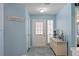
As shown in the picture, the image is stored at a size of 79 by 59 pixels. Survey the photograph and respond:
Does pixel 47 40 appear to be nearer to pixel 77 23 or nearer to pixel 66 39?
→ pixel 66 39

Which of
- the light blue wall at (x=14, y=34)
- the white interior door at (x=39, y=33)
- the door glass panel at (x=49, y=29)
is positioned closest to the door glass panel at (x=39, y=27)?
the white interior door at (x=39, y=33)

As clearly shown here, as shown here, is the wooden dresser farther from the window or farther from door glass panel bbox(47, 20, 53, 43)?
the window

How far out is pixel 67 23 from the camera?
3053mm

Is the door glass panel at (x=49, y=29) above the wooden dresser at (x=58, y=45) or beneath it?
above

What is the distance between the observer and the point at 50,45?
3.12 m

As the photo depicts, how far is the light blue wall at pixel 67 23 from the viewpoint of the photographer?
2.96 metres

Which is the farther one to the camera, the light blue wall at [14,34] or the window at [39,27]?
the window at [39,27]

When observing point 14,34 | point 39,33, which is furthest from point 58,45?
point 14,34

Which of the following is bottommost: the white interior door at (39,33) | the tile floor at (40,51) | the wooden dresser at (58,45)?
the tile floor at (40,51)

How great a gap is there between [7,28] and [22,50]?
27.0 inches

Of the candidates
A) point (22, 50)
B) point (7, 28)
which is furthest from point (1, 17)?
point (22, 50)

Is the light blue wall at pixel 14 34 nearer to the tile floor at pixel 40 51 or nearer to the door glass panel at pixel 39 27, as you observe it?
the tile floor at pixel 40 51

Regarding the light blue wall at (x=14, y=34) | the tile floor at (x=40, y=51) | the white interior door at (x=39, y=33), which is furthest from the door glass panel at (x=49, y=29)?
the light blue wall at (x=14, y=34)

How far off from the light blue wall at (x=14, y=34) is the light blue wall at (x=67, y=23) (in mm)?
920
